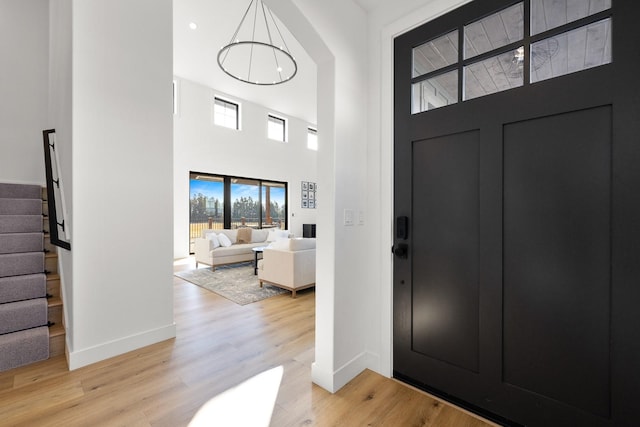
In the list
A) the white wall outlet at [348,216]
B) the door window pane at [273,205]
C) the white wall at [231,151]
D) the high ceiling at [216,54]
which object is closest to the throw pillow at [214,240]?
the white wall at [231,151]

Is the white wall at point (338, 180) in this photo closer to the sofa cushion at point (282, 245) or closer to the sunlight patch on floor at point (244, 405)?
the sunlight patch on floor at point (244, 405)

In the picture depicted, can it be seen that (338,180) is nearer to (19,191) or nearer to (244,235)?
(19,191)

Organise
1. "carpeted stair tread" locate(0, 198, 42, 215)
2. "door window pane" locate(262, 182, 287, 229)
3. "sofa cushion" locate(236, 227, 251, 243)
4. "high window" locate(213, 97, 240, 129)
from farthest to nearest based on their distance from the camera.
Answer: "door window pane" locate(262, 182, 287, 229) → "high window" locate(213, 97, 240, 129) → "sofa cushion" locate(236, 227, 251, 243) → "carpeted stair tread" locate(0, 198, 42, 215)

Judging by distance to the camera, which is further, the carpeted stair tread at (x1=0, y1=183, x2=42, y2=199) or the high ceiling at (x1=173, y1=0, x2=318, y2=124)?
the high ceiling at (x1=173, y1=0, x2=318, y2=124)

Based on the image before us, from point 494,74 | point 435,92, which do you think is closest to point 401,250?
point 435,92

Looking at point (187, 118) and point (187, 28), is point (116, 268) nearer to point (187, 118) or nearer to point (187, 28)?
point (187, 28)

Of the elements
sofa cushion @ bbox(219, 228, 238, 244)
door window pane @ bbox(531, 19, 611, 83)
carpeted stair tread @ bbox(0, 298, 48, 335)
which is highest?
door window pane @ bbox(531, 19, 611, 83)

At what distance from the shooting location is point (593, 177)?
1360mm

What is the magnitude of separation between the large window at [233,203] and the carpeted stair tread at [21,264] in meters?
4.92

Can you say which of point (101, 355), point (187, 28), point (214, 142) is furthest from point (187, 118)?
point (101, 355)

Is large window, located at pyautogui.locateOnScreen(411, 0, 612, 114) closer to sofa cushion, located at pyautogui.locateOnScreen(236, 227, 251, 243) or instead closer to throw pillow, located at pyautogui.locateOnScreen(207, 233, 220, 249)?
throw pillow, located at pyautogui.locateOnScreen(207, 233, 220, 249)

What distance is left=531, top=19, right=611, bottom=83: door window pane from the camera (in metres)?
1.36

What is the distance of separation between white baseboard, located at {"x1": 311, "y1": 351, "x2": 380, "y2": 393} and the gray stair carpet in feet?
7.49

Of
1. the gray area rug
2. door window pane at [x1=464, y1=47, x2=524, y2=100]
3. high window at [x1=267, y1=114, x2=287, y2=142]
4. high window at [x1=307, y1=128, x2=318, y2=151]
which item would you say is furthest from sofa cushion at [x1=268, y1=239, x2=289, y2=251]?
high window at [x1=307, y1=128, x2=318, y2=151]
